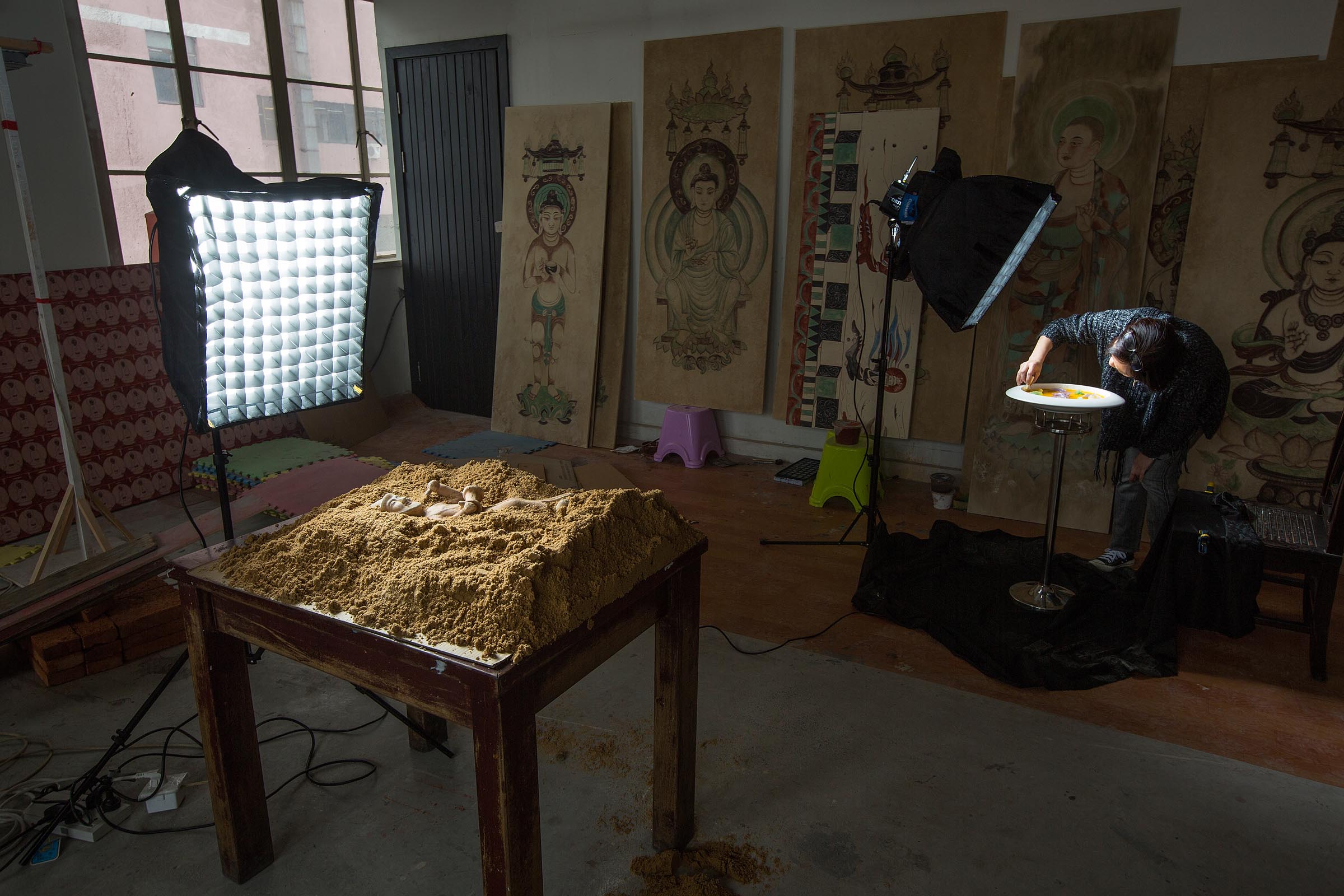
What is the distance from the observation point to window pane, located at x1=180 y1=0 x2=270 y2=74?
201 inches

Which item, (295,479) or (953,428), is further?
(953,428)

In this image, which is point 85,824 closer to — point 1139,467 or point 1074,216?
point 1139,467

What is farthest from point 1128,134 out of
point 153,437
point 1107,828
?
point 153,437

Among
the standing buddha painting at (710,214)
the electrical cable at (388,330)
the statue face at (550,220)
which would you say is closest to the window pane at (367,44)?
the electrical cable at (388,330)

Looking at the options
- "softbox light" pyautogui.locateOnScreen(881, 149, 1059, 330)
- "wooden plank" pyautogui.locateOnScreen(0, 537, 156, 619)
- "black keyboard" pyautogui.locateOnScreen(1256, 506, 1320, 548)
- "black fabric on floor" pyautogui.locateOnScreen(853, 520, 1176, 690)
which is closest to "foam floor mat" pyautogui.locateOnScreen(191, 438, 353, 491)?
"wooden plank" pyautogui.locateOnScreen(0, 537, 156, 619)

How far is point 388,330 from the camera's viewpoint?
651 cm

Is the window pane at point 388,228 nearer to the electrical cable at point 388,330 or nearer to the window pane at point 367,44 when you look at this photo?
the electrical cable at point 388,330

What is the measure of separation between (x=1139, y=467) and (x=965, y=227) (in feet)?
4.14

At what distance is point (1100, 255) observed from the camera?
4.06 metres

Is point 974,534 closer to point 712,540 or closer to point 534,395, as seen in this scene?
point 712,540

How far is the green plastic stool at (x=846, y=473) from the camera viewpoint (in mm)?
4449

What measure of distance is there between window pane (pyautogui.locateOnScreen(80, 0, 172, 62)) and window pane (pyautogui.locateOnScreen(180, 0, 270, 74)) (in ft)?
0.56

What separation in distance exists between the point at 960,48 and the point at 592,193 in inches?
89.3

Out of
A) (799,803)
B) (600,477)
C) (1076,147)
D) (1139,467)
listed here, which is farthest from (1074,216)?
(799,803)
